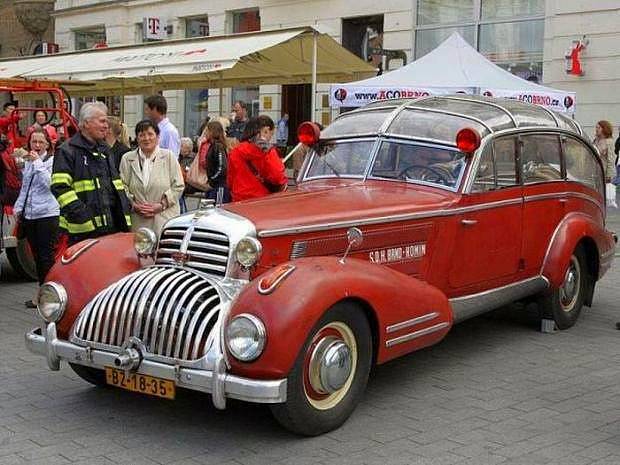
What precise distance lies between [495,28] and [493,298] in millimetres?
12945

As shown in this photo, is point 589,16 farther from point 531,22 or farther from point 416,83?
point 416,83

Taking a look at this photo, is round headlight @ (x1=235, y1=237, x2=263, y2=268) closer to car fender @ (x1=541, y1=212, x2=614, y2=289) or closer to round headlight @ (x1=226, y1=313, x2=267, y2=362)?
round headlight @ (x1=226, y1=313, x2=267, y2=362)

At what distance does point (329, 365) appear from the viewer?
4566 millimetres

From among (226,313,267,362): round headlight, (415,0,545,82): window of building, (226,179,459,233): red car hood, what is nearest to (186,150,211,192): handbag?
(226,179,459,233): red car hood

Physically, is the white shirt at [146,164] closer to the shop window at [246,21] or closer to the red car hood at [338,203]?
the red car hood at [338,203]

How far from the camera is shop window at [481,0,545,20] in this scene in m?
17.4

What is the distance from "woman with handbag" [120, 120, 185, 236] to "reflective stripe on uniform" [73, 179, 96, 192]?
52 centimetres

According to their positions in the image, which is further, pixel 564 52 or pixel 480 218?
pixel 564 52

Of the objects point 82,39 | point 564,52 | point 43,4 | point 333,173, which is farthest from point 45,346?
point 43,4

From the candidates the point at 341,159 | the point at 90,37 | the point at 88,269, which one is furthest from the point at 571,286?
the point at 90,37

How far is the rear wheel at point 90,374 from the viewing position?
5.28 metres

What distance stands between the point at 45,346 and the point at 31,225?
304 cm

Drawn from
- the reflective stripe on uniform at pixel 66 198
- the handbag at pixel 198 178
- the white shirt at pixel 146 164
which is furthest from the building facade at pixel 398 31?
the reflective stripe on uniform at pixel 66 198

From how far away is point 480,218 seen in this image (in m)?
6.15
